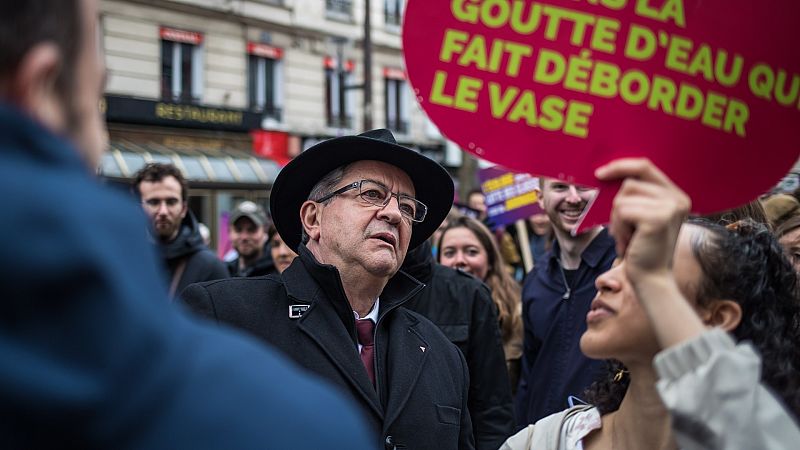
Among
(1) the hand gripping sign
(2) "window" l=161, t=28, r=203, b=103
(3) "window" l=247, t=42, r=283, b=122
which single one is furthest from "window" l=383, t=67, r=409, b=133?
(1) the hand gripping sign

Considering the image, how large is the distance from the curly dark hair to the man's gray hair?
138 centimetres

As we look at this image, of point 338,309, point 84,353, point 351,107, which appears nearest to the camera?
point 84,353

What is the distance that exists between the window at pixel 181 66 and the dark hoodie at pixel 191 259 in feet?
51.6

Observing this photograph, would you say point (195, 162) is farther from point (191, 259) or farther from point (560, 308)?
point (560, 308)

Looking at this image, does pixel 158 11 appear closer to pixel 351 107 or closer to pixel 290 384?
pixel 351 107

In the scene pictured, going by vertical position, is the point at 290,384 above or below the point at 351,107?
below

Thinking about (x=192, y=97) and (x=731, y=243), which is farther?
(x=192, y=97)

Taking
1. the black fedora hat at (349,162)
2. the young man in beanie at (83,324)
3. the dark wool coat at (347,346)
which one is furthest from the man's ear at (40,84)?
the black fedora hat at (349,162)

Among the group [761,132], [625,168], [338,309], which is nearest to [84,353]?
[625,168]

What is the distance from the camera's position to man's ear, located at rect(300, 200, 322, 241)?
3070 mm

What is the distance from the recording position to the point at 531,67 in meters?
1.55

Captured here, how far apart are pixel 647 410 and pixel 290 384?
137 cm

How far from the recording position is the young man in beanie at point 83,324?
0.73 meters

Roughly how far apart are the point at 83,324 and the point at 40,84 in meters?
0.25
